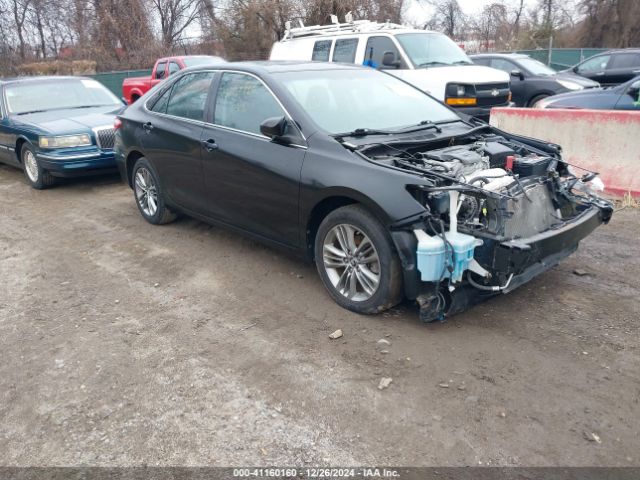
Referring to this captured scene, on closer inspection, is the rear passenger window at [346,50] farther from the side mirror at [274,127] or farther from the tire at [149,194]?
the side mirror at [274,127]

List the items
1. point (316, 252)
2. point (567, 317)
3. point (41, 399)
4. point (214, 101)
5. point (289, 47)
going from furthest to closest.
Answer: point (289, 47) < point (214, 101) < point (316, 252) < point (567, 317) < point (41, 399)

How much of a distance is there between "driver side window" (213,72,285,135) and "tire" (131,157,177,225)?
1364 millimetres

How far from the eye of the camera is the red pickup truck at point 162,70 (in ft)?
51.4

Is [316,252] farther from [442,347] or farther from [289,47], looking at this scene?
[289,47]

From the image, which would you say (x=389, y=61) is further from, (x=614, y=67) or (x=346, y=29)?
(x=614, y=67)

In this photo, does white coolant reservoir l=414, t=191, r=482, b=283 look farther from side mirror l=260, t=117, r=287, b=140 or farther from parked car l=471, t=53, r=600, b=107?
parked car l=471, t=53, r=600, b=107

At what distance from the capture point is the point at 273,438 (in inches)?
116

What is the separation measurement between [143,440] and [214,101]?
325cm

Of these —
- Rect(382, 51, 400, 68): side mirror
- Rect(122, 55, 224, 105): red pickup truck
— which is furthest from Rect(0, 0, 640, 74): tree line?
Rect(382, 51, 400, 68): side mirror

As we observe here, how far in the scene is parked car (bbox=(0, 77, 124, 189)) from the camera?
815 cm

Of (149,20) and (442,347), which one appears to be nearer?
(442,347)

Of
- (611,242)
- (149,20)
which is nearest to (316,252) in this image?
(611,242)

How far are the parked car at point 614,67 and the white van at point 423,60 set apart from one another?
660cm

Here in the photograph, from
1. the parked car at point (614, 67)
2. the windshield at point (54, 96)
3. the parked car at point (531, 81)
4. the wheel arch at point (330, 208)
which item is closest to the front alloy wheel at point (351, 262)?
the wheel arch at point (330, 208)
